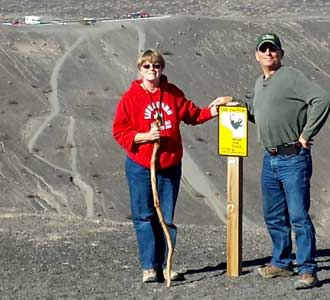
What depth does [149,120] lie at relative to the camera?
8.56m

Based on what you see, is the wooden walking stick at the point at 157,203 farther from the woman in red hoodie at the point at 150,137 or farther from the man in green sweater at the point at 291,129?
the man in green sweater at the point at 291,129

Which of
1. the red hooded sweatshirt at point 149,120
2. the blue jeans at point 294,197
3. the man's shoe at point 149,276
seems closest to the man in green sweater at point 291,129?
the blue jeans at point 294,197

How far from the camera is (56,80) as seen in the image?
29422mm

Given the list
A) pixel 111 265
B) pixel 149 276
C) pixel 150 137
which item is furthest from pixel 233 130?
pixel 111 265

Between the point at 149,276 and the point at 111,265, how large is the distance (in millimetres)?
929

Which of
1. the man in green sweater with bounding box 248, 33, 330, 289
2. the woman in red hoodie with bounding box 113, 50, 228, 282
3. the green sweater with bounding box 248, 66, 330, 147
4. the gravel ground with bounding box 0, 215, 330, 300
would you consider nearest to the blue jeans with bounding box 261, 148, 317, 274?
the man in green sweater with bounding box 248, 33, 330, 289

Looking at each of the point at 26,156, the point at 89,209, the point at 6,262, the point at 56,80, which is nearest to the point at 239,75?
the point at 56,80

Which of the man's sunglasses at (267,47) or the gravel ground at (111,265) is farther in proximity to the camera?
the gravel ground at (111,265)

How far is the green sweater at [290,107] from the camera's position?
26.9 ft

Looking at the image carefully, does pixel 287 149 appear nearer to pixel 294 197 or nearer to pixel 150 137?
pixel 294 197

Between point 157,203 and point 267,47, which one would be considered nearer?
point 267,47

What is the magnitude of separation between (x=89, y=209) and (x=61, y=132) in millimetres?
5413

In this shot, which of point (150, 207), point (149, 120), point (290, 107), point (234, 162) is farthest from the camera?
point (234, 162)

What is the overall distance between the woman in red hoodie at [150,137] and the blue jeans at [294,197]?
75cm
